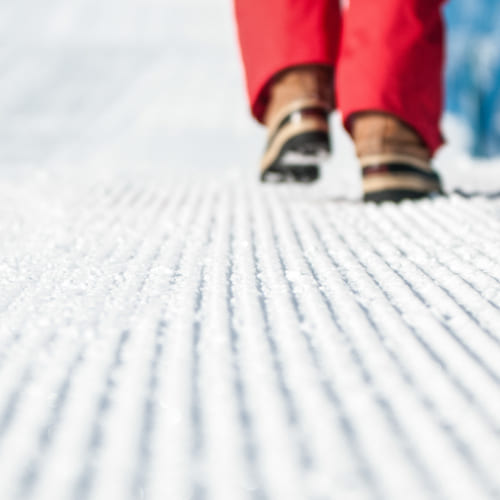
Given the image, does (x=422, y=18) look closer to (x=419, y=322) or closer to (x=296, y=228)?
(x=296, y=228)

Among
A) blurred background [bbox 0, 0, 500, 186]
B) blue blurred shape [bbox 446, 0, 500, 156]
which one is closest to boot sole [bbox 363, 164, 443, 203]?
blurred background [bbox 0, 0, 500, 186]

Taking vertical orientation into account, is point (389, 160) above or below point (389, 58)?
below

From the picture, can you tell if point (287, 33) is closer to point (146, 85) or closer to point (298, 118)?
point (298, 118)

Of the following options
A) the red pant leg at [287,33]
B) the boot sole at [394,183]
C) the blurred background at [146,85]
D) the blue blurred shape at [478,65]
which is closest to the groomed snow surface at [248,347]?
the boot sole at [394,183]

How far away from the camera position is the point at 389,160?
27.5 inches

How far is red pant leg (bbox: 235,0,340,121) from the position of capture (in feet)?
2.39

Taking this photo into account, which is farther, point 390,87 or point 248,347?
point 390,87

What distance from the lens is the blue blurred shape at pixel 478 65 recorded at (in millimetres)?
1757

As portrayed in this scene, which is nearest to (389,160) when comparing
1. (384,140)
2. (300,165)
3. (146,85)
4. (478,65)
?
(384,140)

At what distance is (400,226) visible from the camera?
1.89 ft

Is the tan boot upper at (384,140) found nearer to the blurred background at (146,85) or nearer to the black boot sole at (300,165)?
the black boot sole at (300,165)

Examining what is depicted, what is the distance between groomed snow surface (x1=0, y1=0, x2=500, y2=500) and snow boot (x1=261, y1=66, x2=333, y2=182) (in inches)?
2.1

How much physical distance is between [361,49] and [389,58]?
0.12ft

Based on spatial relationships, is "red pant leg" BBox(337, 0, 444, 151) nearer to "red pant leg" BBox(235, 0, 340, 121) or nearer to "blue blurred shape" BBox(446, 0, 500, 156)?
"red pant leg" BBox(235, 0, 340, 121)
